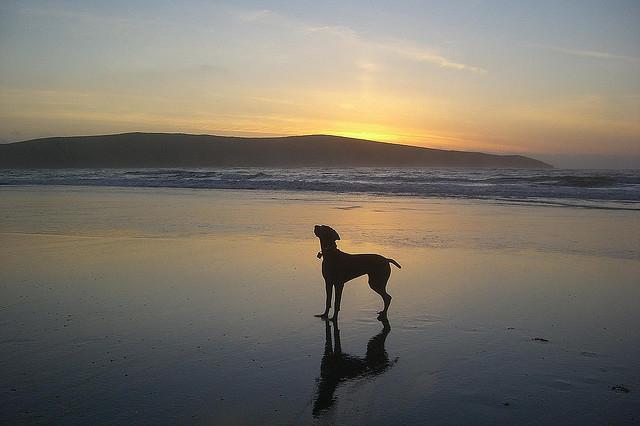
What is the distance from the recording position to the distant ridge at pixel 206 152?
87625mm

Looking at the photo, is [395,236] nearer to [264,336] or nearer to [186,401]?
[264,336]

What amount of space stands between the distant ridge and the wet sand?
80062 mm

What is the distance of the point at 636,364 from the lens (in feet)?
15.2

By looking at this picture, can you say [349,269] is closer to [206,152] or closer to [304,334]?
[304,334]

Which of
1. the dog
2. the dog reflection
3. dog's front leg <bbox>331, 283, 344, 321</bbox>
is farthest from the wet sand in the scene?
the dog

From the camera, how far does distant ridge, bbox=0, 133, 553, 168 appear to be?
287 feet

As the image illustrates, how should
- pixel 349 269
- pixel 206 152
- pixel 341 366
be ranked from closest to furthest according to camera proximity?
pixel 341 366 → pixel 349 269 → pixel 206 152

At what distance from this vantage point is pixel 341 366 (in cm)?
460

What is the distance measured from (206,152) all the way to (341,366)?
95285 mm

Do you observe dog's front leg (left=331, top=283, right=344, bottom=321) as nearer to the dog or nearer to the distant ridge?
the dog

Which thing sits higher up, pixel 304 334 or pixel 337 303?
pixel 337 303

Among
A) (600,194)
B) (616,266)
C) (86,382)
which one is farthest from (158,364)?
(600,194)

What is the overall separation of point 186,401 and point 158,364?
2.50ft

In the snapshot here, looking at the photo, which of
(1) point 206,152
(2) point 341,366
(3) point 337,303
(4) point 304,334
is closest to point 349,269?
(3) point 337,303
